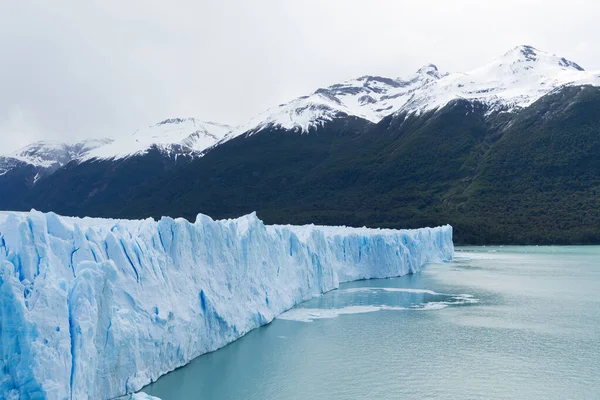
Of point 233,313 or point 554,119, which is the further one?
point 554,119

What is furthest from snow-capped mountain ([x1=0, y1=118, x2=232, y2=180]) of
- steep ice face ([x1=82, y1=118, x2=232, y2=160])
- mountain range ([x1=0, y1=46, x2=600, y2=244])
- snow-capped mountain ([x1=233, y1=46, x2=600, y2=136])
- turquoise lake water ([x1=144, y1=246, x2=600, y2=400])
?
turquoise lake water ([x1=144, y1=246, x2=600, y2=400])

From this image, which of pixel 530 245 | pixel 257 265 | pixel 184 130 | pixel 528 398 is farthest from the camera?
pixel 184 130

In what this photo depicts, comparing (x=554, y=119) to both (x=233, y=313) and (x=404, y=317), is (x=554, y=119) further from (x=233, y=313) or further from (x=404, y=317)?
(x=233, y=313)

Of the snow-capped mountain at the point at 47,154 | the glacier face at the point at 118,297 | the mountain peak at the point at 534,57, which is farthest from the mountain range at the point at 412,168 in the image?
the glacier face at the point at 118,297

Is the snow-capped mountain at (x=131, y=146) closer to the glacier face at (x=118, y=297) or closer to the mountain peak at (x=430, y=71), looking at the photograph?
the mountain peak at (x=430, y=71)

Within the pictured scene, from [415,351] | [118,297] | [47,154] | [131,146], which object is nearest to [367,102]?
[131,146]

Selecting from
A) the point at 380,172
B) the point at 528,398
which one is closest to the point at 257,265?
the point at 528,398

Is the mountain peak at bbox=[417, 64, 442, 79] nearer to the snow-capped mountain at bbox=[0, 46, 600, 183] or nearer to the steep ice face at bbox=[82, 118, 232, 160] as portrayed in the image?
the snow-capped mountain at bbox=[0, 46, 600, 183]
